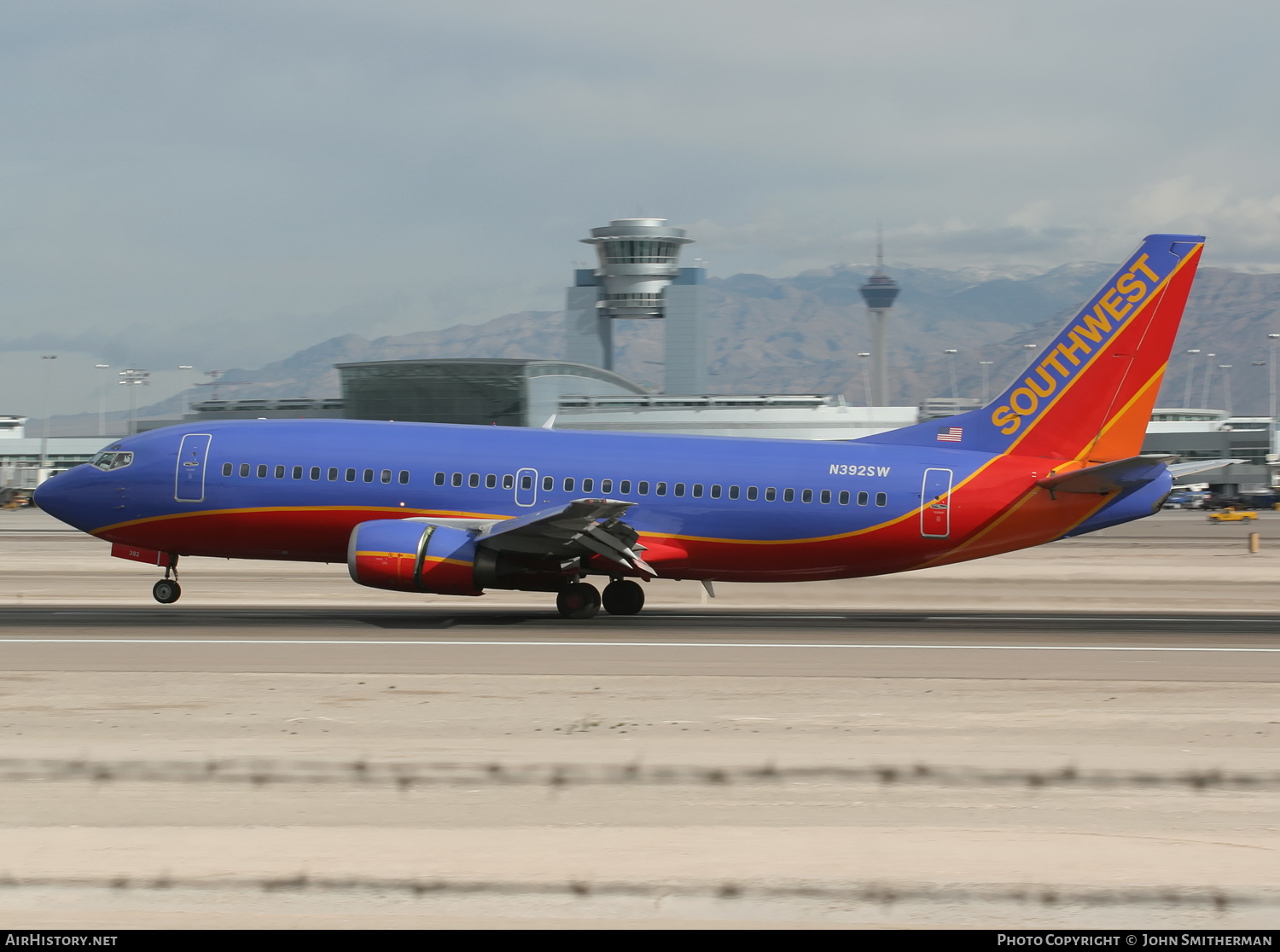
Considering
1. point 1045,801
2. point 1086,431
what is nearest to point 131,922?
point 1045,801

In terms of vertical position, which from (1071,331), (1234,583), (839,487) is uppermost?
(1071,331)

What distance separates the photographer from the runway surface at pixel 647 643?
19.6 m

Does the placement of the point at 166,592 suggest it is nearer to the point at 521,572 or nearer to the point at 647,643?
the point at 521,572

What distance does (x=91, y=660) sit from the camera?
773 inches

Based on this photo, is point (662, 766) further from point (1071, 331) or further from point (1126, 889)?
point (1071, 331)

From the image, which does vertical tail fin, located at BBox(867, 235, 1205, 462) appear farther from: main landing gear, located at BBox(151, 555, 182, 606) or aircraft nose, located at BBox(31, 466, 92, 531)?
aircraft nose, located at BBox(31, 466, 92, 531)

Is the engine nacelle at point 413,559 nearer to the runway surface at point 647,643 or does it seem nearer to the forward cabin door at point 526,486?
the runway surface at point 647,643

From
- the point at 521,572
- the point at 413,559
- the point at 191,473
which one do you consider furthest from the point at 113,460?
the point at 521,572

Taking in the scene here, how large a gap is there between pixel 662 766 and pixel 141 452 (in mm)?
19385

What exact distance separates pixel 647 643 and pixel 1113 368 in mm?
12115

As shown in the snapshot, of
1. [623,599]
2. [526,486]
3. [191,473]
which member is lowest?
[623,599]

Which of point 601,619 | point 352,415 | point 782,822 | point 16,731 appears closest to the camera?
point 782,822

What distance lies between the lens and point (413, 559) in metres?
24.9

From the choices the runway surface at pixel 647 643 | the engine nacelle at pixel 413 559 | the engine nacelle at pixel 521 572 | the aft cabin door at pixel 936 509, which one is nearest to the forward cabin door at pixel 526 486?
the engine nacelle at pixel 521 572
